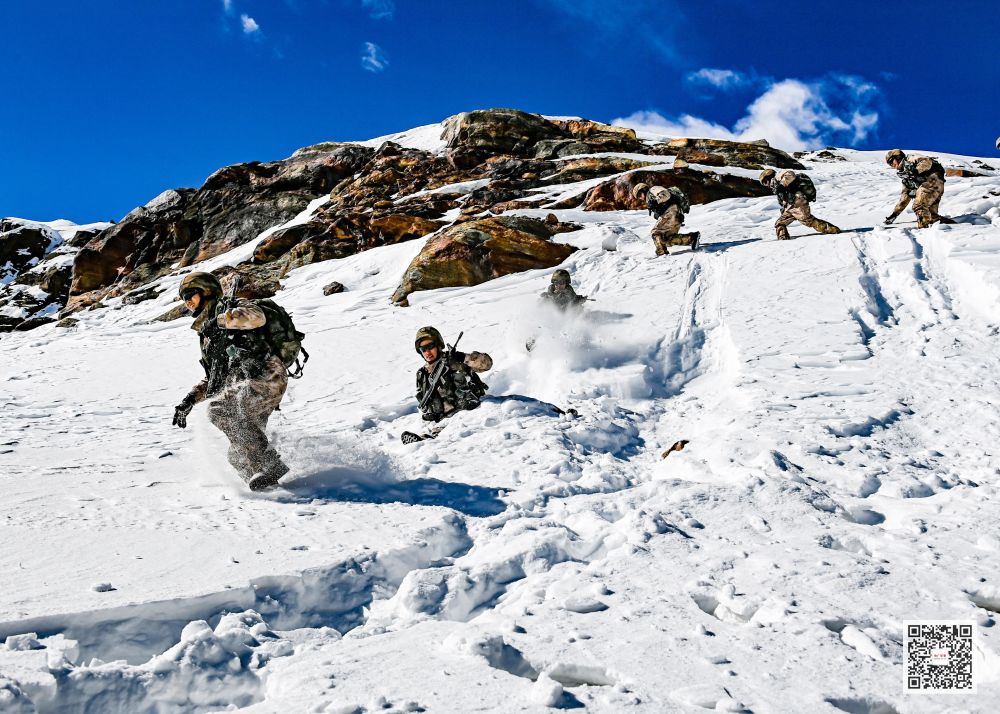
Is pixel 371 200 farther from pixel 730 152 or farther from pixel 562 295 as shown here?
pixel 562 295

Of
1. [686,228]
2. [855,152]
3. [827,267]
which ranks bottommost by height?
[827,267]

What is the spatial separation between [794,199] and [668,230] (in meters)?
2.71

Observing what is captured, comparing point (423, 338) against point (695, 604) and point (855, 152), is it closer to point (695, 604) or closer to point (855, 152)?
point (695, 604)

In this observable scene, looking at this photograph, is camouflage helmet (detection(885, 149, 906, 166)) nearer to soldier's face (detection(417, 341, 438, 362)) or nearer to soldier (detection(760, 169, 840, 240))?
soldier (detection(760, 169, 840, 240))

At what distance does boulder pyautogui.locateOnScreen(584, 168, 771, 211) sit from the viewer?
23.9 meters

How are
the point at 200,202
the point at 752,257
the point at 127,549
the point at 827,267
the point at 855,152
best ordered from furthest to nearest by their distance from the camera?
the point at 855,152, the point at 200,202, the point at 752,257, the point at 827,267, the point at 127,549

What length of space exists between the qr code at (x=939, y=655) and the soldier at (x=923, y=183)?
11670 mm

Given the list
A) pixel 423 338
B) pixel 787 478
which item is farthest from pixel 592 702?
pixel 423 338

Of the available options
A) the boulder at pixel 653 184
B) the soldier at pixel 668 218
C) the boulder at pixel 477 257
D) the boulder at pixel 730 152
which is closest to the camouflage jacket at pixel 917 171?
the soldier at pixel 668 218

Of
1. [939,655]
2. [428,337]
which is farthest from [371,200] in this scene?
[939,655]

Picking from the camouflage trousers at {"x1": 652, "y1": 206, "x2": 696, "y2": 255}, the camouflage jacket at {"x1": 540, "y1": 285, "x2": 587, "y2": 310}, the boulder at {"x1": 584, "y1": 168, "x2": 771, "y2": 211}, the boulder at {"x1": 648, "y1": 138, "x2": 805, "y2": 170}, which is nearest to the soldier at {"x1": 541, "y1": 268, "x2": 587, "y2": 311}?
the camouflage jacket at {"x1": 540, "y1": 285, "x2": 587, "y2": 310}

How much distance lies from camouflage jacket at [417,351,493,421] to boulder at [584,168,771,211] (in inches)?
707

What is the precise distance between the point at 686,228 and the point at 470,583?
17382mm

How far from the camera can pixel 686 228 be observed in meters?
18.7
